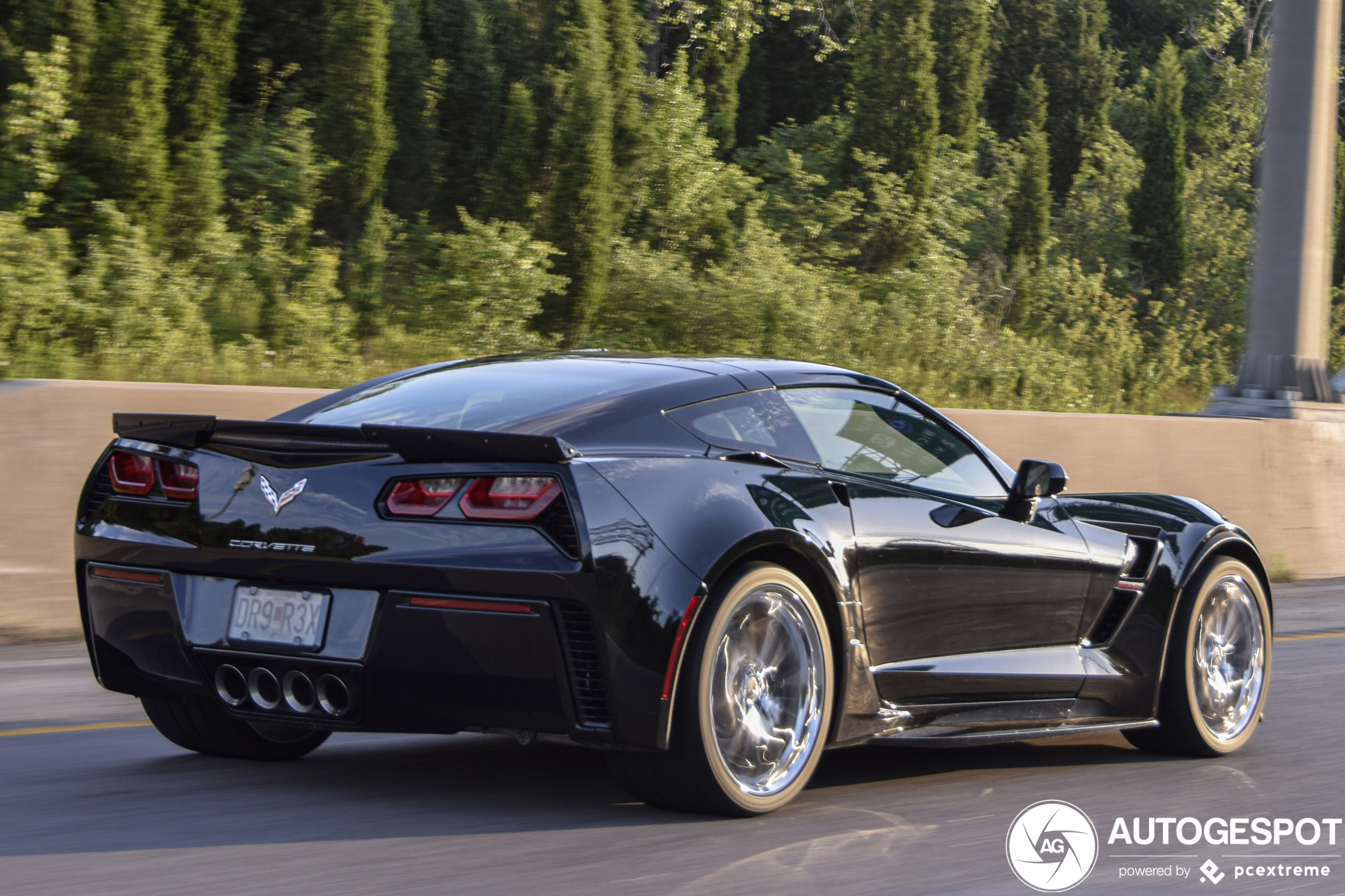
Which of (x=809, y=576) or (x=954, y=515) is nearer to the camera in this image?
(x=809, y=576)

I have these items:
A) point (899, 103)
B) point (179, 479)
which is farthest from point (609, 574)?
point (899, 103)

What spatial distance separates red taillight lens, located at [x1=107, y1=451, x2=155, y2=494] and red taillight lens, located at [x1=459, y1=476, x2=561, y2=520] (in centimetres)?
110

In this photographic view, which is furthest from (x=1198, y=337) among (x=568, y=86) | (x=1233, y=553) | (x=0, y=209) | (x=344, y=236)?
(x=1233, y=553)

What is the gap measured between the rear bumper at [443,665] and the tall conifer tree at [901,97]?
2691 cm

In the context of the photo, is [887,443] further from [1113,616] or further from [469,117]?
[469,117]

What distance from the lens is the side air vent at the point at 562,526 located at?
4293 millimetres

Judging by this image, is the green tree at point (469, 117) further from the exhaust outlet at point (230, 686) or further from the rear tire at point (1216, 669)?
the exhaust outlet at point (230, 686)

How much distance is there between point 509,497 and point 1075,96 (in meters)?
44.7

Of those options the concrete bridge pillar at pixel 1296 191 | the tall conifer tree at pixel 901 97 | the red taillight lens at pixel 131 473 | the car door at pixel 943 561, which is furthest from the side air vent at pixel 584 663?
the tall conifer tree at pixel 901 97

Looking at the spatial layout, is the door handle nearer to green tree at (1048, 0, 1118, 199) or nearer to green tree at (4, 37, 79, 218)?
green tree at (4, 37, 79, 218)

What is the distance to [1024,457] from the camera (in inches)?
520

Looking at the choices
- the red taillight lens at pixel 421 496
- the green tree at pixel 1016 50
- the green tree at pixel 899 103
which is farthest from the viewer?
the green tree at pixel 1016 50

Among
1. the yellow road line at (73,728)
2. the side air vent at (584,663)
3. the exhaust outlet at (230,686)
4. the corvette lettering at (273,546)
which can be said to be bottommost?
the yellow road line at (73,728)

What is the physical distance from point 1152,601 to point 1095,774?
0.71 metres
